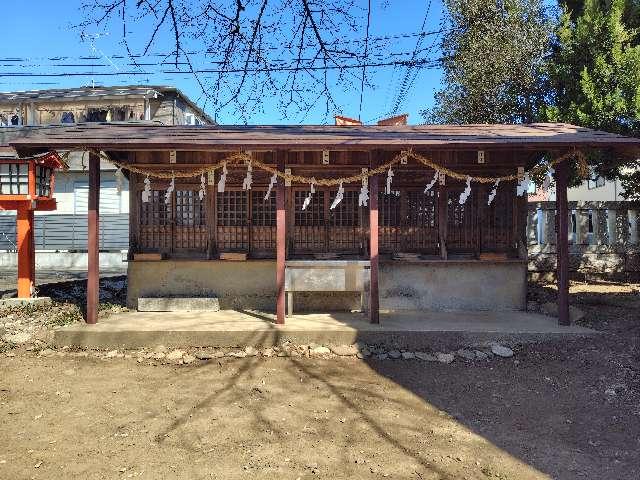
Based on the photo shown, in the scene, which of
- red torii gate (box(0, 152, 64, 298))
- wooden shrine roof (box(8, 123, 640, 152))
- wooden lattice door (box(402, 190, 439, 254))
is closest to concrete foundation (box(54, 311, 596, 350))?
wooden lattice door (box(402, 190, 439, 254))

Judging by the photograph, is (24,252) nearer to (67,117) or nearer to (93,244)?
(93,244)

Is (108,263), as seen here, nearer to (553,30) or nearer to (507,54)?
(507,54)

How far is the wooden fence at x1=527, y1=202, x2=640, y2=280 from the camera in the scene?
1193 centimetres

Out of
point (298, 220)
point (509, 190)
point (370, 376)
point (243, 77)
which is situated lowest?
point (370, 376)

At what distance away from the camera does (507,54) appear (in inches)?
511

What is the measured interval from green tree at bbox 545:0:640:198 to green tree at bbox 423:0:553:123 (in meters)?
0.96

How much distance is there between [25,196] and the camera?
29.6ft

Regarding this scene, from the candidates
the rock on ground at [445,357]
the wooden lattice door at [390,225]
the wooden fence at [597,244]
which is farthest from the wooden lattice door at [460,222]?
the wooden fence at [597,244]

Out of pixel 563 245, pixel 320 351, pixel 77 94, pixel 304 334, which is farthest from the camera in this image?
pixel 77 94

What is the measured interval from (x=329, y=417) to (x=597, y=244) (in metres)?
10.3

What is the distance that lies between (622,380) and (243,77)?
5.74 m

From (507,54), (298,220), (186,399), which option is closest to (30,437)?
(186,399)

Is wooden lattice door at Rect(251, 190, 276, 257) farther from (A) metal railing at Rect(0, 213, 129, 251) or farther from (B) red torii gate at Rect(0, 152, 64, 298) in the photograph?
(A) metal railing at Rect(0, 213, 129, 251)

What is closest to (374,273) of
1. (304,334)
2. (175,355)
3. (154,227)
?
(304,334)
